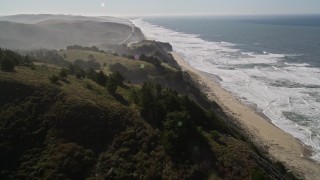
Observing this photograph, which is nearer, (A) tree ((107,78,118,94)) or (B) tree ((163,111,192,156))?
(B) tree ((163,111,192,156))

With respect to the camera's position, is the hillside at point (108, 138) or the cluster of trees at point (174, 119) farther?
the cluster of trees at point (174, 119)

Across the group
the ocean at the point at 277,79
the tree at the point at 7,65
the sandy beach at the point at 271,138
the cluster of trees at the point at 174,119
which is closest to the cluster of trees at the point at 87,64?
the sandy beach at the point at 271,138

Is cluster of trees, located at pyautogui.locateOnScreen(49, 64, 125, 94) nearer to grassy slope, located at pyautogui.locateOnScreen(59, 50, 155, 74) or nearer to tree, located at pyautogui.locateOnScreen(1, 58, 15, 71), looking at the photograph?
tree, located at pyautogui.locateOnScreen(1, 58, 15, 71)

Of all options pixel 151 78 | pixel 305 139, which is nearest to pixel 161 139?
pixel 305 139

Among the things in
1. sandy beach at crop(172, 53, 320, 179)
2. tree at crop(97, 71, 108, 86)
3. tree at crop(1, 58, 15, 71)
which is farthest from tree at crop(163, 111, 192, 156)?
tree at crop(1, 58, 15, 71)

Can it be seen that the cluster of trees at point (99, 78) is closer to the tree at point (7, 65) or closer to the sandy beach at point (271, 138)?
the tree at point (7, 65)

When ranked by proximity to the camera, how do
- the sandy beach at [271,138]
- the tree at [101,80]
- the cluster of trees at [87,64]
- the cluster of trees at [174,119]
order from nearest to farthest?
the cluster of trees at [174,119] < the sandy beach at [271,138] < the tree at [101,80] < the cluster of trees at [87,64]

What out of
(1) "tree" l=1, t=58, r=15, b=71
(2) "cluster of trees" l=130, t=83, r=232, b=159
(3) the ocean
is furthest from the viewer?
(3) the ocean
